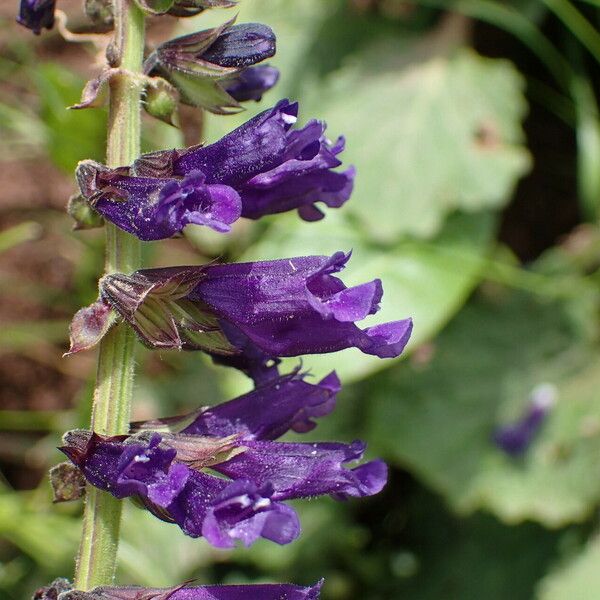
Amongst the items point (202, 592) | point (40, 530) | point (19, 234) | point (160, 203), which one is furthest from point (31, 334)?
point (160, 203)

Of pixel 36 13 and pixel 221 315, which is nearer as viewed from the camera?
pixel 221 315

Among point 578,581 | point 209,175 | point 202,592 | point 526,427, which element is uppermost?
point 209,175

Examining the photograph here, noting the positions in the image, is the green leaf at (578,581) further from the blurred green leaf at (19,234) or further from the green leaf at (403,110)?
the blurred green leaf at (19,234)

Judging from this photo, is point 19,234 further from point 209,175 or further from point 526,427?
point 209,175

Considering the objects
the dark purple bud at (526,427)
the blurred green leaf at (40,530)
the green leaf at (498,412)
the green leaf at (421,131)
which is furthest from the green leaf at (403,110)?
the blurred green leaf at (40,530)

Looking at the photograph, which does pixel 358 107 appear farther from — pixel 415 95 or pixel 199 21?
pixel 199 21

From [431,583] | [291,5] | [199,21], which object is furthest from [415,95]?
[431,583]

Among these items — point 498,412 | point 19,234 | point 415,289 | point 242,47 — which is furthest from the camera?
point 498,412

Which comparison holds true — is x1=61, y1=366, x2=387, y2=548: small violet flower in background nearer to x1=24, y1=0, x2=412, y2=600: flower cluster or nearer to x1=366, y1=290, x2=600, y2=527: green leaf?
x1=24, y1=0, x2=412, y2=600: flower cluster
